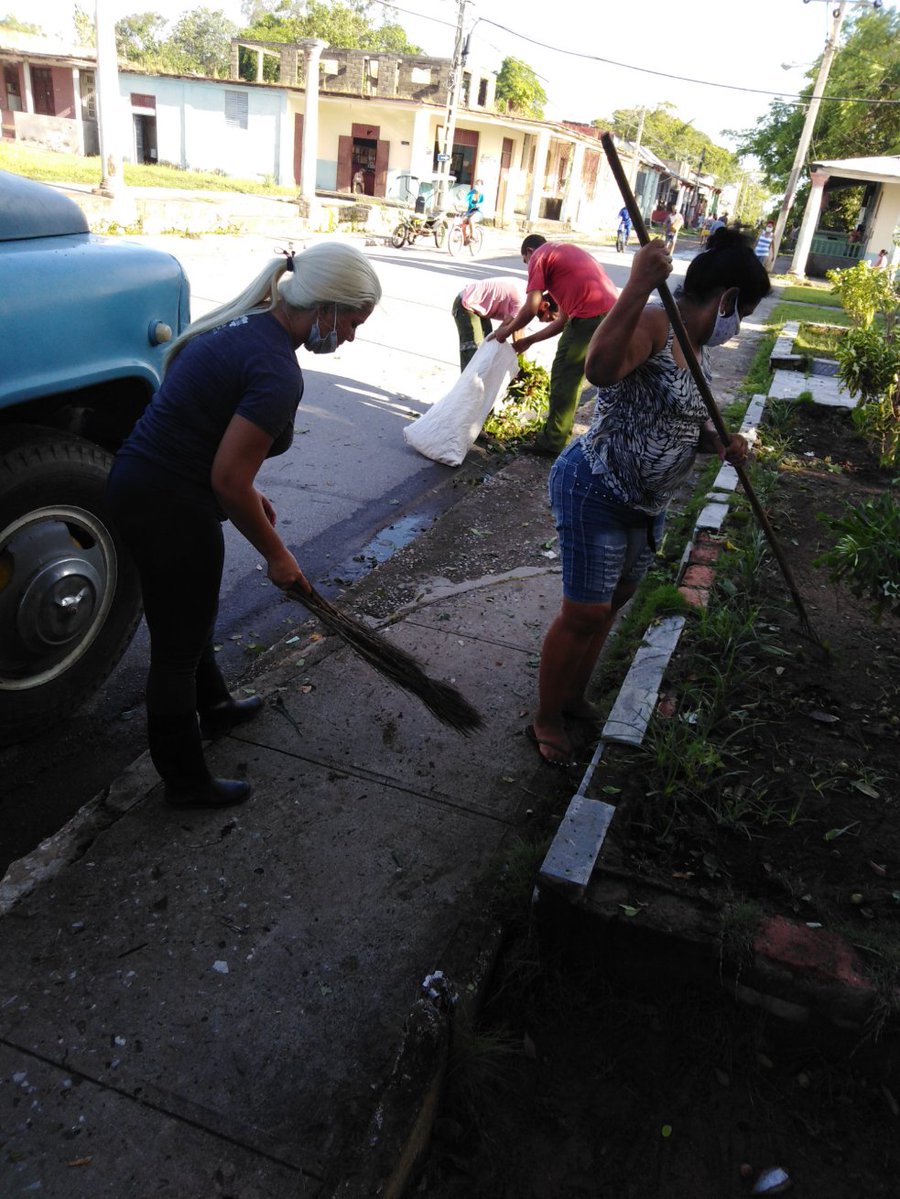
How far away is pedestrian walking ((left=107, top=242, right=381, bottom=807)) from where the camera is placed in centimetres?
229

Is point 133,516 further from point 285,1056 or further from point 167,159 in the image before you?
point 167,159

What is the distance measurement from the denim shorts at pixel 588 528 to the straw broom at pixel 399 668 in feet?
1.78

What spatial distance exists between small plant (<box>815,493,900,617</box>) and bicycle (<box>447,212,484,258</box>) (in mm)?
21560

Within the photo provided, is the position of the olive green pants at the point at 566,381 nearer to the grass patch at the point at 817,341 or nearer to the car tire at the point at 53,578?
Result: the car tire at the point at 53,578

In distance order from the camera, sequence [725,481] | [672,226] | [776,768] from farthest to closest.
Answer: [672,226] → [725,481] → [776,768]

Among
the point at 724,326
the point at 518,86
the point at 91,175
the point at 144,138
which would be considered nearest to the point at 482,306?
the point at 724,326

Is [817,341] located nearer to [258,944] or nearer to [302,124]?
[258,944]

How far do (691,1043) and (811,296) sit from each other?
77.7ft

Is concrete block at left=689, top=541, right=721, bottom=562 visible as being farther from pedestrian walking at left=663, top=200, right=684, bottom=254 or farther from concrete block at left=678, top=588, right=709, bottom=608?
pedestrian walking at left=663, top=200, right=684, bottom=254

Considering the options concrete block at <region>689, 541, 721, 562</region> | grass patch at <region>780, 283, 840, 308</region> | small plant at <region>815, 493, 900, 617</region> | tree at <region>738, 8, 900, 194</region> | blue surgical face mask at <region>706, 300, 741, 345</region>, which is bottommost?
grass patch at <region>780, 283, 840, 308</region>

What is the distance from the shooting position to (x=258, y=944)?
93.4 inches

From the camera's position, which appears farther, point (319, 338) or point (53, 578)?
point (53, 578)

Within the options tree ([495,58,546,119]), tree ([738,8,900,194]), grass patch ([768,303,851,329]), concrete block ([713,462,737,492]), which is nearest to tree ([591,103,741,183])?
tree ([495,58,546,119])

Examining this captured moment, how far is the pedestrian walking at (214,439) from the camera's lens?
229 cm
